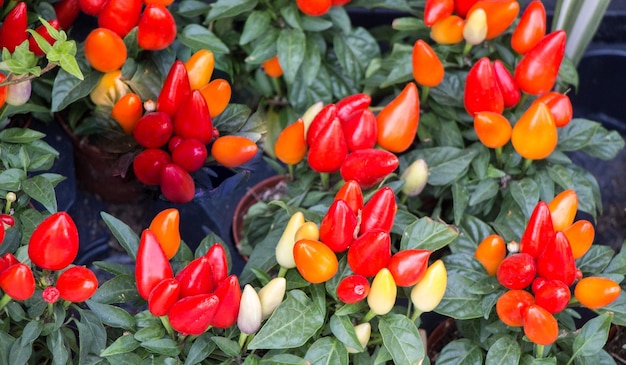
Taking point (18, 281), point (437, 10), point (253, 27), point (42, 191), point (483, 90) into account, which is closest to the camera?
point (18, 281)

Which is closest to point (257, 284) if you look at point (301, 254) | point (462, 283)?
point (301, 254)

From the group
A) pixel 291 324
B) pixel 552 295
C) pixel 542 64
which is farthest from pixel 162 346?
pixel 542 64

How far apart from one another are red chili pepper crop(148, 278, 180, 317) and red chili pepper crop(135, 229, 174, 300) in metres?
0.02

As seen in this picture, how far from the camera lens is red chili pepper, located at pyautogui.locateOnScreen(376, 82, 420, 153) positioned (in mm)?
1141

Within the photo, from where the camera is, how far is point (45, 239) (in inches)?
35.2

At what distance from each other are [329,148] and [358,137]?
0.04 meters

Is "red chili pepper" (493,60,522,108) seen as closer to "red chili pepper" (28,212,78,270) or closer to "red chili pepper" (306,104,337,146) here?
"red chili pepper" (306,104,337,146)

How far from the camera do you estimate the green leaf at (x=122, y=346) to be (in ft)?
3.07

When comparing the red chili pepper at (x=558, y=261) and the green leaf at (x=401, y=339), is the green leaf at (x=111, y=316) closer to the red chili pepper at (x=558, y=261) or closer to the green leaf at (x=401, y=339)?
the green leaf at (x=401, y=339)

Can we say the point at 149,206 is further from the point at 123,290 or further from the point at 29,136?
the point at 123,290

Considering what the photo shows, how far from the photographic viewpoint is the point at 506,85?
1.25 meters

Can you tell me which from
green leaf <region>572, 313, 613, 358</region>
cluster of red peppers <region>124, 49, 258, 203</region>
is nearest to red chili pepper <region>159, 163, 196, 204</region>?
cluster of red peppers <region>124, 49, 258, 203</region>

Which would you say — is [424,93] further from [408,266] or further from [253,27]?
[408,266]

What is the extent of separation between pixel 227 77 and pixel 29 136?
1.48 feet
